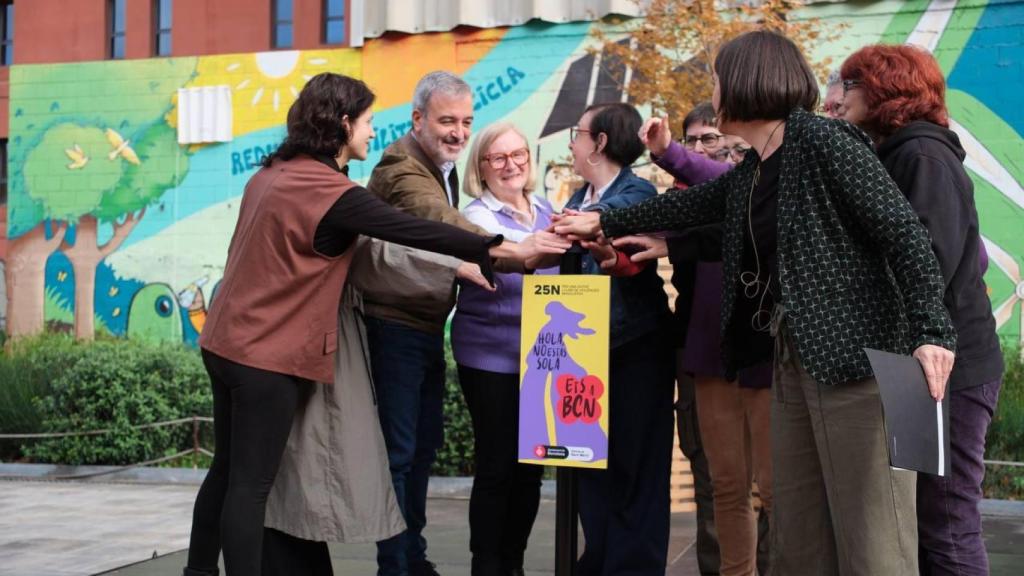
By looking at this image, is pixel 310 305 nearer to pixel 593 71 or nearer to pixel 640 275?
pixel 640 275

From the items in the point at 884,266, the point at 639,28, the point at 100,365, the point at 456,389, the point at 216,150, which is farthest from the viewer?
the point at 216,150

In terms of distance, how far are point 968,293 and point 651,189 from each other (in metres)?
1.17

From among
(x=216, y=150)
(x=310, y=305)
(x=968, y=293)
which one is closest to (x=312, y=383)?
(x=310, y=305)

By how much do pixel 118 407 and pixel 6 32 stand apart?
33.1ft

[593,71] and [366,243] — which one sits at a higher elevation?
[593,71]

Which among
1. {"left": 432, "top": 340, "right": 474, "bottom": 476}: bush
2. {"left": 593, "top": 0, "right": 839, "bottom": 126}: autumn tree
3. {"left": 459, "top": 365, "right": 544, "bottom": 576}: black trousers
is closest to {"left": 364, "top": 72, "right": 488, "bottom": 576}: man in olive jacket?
{"left": 459, "top": 365, "right": 544, "bottom": 576}: black trousers

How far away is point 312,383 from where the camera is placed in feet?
12.2

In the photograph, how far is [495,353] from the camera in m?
4.07

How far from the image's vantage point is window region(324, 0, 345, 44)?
48.4 feet

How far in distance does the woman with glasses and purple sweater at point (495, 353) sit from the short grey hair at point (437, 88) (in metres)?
0.24

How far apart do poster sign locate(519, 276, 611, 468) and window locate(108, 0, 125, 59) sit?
1392 cm

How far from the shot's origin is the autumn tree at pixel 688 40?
10.7 m

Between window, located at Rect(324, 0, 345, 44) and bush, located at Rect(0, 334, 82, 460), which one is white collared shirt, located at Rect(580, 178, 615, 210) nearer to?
bush, located at Rect(0, 334, 82, 460)

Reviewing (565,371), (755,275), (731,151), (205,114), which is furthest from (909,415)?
(205,114)
